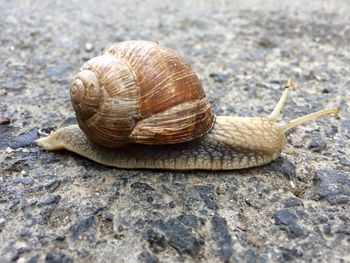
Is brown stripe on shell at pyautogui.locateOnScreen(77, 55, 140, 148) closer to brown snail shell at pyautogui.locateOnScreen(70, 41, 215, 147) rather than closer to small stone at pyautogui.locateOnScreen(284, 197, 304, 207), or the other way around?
brown snail shell at pyautogui.locateOnScreen(70, 41, 215, 147)

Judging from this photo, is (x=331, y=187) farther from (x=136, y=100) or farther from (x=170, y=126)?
(x=136, y=100)

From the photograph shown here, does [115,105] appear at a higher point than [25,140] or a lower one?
higher

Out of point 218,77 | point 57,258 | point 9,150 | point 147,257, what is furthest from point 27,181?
point 218,77

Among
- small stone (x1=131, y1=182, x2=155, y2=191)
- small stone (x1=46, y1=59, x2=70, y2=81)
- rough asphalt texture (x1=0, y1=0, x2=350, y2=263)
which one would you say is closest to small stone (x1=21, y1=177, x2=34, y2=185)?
rough asphalt texture (x1=0, y1=0, x2=350, y2=263)

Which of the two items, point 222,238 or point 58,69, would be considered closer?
point 222,238

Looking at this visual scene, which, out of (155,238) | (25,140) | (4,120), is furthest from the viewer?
(4,120)

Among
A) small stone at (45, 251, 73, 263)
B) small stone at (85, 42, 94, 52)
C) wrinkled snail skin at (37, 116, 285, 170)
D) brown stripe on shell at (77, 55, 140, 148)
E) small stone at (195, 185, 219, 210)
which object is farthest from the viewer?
small stone at (85, 42, 94, 52)

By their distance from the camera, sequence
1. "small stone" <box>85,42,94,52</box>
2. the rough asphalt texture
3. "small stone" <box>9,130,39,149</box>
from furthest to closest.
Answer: "small stone" <box>85,42,94,52</box>, "small stone" <box>9,130,39,149</box>, the rough asphalt texture
